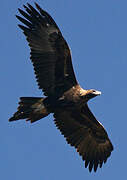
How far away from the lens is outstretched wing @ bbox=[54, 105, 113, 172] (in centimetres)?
1631

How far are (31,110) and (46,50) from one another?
171 cm

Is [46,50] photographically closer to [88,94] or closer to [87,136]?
[88,94]

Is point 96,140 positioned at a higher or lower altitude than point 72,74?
lower

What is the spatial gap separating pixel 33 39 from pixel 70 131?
3152 millimetres

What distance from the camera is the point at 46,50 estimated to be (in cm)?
1514

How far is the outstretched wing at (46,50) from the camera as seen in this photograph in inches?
592

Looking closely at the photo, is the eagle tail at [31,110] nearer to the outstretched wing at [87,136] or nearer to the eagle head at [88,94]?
the eagle head at [88,94]

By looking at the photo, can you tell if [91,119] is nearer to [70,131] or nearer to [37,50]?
[70,131]

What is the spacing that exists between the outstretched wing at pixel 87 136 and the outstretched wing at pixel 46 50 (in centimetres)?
138

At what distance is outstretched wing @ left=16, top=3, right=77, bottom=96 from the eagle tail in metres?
0.42

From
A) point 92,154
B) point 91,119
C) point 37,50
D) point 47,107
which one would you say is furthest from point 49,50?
point 92,154

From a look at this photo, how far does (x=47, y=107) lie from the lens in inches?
595

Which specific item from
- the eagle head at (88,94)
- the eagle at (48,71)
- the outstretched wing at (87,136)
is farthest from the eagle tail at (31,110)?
the outstretched wing at (87,136)

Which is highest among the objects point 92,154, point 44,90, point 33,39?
point 33,39
